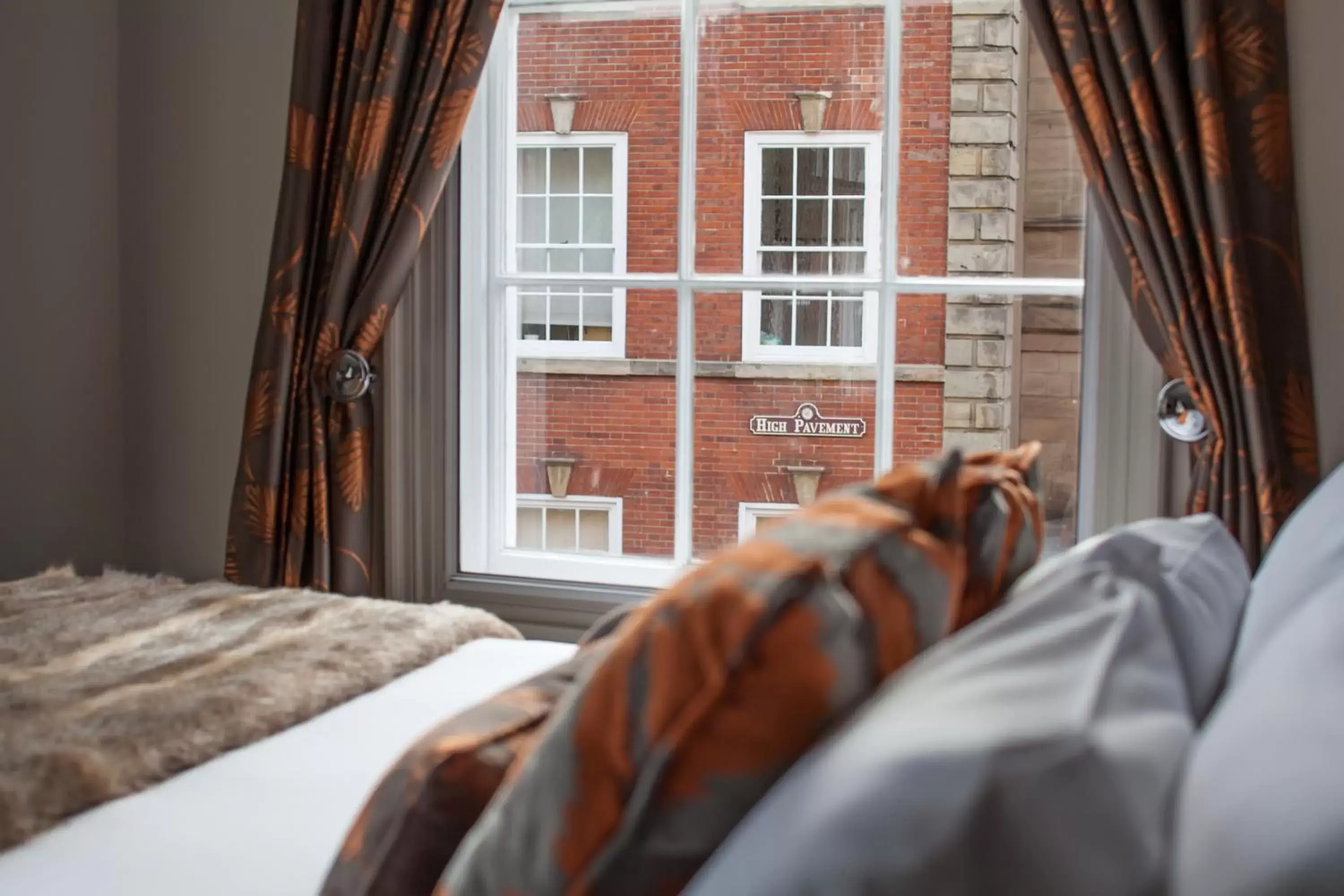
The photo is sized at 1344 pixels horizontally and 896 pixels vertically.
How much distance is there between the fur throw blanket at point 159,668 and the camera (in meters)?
1.42

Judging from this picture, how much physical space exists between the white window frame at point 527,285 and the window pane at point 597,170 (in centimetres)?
18

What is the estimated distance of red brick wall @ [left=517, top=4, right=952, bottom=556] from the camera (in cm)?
297

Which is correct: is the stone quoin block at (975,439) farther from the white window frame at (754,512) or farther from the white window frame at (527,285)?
the white window frame at (754,512)

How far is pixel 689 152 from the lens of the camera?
3084 mm

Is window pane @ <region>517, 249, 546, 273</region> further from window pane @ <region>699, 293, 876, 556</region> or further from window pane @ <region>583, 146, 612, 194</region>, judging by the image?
window pane @ <region>699, 293, 876, 556</region>

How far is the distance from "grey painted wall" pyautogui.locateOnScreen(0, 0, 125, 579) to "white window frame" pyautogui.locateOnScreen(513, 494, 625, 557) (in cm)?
112

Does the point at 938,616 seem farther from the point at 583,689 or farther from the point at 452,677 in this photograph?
the point at 452,677

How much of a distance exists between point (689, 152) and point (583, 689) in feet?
8.11

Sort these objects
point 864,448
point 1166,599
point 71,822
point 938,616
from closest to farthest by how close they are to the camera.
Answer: point 938,616, point 1166,599, point 71,822, point 864,448

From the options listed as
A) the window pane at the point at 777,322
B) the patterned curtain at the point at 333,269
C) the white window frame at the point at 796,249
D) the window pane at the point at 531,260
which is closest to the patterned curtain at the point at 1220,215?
the white window frame at the point at 796,249

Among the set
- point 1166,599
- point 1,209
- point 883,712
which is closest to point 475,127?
point 1,209

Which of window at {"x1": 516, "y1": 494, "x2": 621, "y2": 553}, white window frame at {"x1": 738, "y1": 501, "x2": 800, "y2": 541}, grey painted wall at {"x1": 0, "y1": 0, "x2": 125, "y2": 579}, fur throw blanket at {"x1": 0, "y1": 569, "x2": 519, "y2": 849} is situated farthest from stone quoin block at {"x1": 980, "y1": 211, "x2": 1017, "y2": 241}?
grey painted wall at {"x1": 0, "y1": 0, "x2": 125, "y2": 579}

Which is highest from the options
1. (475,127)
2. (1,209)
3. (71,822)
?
(475,127)

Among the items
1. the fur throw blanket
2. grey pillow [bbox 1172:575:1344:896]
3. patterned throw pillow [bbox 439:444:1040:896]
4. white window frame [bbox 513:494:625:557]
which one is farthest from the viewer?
white window frame [bbox 513:494:625:557]
